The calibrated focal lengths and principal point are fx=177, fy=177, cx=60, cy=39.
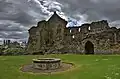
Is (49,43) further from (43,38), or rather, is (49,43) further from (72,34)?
(72,34)

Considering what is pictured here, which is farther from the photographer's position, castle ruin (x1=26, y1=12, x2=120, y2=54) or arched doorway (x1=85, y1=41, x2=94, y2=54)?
arched doorway (x1=85, y1=41, x2=94, y2=54)

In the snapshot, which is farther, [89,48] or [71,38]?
[71,38]

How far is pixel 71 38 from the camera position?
176 ft

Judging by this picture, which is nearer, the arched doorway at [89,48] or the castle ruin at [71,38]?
the castle ruin at [71,38]

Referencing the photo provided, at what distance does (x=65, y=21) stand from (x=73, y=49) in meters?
12.8

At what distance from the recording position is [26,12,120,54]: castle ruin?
132 feet

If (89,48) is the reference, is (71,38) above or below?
above

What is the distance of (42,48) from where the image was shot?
56281mm

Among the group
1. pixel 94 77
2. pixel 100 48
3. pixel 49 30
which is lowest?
pixel 94 77

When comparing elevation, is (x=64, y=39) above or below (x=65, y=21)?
below

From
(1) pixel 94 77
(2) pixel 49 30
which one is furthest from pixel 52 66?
(2) pixel 49 30

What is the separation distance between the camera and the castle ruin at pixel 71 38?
40.3 m

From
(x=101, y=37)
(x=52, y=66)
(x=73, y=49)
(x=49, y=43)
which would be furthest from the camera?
(x=49, y=43)

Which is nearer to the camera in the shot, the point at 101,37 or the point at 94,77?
the point at 94,77
